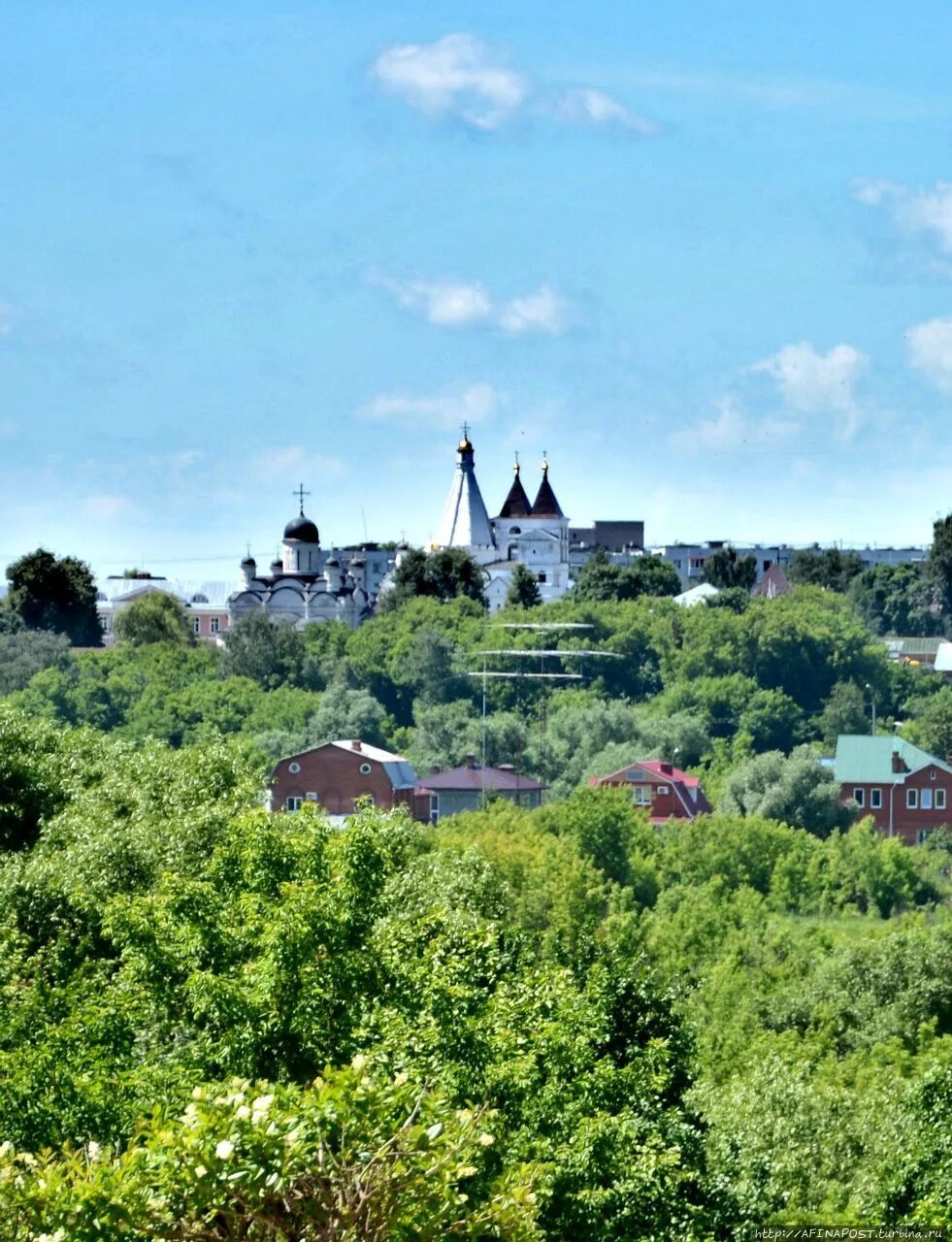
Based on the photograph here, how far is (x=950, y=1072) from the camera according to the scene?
21438mm

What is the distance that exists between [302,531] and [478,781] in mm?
54704

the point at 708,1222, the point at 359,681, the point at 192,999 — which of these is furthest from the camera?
the point at 359,681

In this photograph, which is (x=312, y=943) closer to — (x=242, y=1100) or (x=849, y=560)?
(x=242, y=1100)

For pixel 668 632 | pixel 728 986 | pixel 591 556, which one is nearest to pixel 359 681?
pixel 668 632

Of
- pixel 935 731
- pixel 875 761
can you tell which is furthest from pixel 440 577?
pixel 875 761

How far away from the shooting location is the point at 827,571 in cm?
13662

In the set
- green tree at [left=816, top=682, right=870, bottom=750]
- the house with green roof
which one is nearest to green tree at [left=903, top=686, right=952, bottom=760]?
green tree at [left=816, top=682, right=870, bottom=750]

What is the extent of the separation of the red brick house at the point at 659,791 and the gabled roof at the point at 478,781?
2.50m

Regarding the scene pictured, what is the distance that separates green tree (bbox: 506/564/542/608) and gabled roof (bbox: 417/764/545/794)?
37490 millimetres

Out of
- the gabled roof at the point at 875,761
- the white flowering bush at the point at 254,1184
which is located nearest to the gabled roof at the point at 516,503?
the gabled roof at the point at 875,761

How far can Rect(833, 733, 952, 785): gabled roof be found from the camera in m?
73.3

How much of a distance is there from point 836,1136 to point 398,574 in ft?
296

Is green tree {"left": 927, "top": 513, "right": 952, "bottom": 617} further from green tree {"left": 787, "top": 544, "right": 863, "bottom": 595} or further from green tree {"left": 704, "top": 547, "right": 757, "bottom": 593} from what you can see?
green tree {"left": 704, "top": 547, "right": 757, "bottom": 593}

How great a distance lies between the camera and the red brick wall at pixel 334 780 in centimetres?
7006
